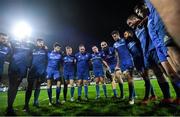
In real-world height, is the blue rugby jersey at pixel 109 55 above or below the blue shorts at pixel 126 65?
above

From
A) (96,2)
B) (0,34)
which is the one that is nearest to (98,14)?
(96,2)

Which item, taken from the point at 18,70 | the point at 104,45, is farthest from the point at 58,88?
the point at 104,45

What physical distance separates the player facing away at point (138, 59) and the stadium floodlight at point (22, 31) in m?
1.05

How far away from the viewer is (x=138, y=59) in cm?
280

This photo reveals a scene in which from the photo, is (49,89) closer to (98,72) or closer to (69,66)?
(69,66)

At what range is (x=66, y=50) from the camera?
3098 millimetres

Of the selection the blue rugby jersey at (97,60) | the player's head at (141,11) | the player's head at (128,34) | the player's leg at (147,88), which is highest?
the player's head at (141,11)

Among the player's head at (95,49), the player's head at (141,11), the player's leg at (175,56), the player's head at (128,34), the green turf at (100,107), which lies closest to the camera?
the player's leg at (175,56)

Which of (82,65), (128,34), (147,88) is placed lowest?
(147,88)

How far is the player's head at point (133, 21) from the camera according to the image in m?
2.77

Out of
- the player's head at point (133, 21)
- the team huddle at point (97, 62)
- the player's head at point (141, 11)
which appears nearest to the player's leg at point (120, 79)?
the team huddle at point (97, 62)

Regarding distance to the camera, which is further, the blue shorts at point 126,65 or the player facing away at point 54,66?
the player facing away at point 54,66

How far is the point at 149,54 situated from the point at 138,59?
135mm

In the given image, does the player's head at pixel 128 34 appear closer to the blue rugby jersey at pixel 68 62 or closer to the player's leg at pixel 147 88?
the player's leg at pixel 147 88
